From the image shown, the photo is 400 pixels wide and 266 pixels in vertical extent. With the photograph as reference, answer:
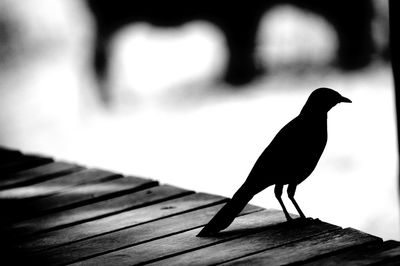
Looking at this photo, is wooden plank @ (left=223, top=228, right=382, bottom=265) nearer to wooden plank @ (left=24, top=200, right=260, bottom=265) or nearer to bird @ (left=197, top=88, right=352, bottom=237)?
bird @ (left=197, top=88, right=352, bottom=237)

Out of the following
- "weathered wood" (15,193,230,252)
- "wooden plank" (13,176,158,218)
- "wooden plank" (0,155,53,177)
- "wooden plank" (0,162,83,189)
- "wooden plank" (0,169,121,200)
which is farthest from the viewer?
"wooden plank" (0,155,53,177)

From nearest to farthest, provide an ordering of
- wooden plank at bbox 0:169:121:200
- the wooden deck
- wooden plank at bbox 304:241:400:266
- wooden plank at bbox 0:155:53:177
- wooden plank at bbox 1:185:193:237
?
1. wooden plank at bbox 304:241:400:266
2. the wooden deck
3. wooden plank at bbox 1:185:193:237
4. wooden plank at bbox 0:169:121:200
5. wooden plank at bbox 0:155:53:177

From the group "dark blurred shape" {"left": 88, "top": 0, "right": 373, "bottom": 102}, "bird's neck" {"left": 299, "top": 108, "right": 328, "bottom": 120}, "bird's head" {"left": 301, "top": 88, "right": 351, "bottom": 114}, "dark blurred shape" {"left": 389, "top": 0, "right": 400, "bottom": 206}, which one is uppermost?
"dark blurred shape" {"left": 88, "top": 0, "right": 373, "bottom": 102}

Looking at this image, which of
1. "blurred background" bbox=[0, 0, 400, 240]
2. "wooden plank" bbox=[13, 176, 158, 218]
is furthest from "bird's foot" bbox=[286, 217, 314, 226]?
"blurred background" bbox=[0, 0, 400, 240]

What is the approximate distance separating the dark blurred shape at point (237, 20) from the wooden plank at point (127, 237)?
11.0 feet

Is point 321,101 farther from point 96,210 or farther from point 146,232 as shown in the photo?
point 96,210

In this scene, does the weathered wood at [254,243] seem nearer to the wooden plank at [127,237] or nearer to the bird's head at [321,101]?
the wooden plank at [127,237]

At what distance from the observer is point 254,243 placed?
7.06 feet

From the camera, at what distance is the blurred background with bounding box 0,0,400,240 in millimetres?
5859

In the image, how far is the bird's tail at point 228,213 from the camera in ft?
7.36

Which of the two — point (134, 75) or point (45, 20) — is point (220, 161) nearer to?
point (134, 75)

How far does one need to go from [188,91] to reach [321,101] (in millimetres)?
3639

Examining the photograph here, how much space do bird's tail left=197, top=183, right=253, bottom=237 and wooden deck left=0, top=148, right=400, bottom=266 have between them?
0.03m

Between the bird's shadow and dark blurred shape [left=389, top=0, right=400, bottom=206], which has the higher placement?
dark blurred shape [left=389, top=0, right=400, bottom=206]
